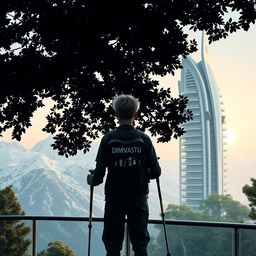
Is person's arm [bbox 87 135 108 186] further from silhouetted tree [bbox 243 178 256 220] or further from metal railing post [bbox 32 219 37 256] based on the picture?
silhouetted tree [bbox 243 178 256 220]

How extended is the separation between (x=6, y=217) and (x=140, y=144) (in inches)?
134

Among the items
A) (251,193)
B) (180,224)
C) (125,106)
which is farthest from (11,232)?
(125,106)

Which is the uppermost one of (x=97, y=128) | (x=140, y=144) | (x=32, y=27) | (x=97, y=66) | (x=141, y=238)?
(x=32, y=27)

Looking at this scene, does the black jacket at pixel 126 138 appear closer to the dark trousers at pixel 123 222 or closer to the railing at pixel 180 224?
the dark trousers at pixel 123 222

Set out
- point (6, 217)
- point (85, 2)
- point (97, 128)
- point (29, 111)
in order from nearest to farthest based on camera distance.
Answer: point (6, 217) → point (85, 2) → point (29, 111) → point (97, 128)

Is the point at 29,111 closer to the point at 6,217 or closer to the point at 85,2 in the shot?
the point at 85,2

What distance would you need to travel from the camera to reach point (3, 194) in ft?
181

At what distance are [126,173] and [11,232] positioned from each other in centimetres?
4864

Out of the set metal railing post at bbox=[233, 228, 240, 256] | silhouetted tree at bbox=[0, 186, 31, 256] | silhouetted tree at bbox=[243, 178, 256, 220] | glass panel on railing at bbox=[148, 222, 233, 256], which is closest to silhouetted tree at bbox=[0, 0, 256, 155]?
glass panel on railing at bbox=[148, 222, 233, 256]

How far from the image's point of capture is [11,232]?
52500mm

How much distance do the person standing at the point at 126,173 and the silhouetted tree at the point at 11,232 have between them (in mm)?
43902

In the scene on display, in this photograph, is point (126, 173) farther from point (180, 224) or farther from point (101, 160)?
point (180, 224)

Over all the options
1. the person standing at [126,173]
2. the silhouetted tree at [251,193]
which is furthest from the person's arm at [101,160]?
the silhouetted tree at [251,193]

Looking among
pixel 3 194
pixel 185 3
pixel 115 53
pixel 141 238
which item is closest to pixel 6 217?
pixel 141 238
